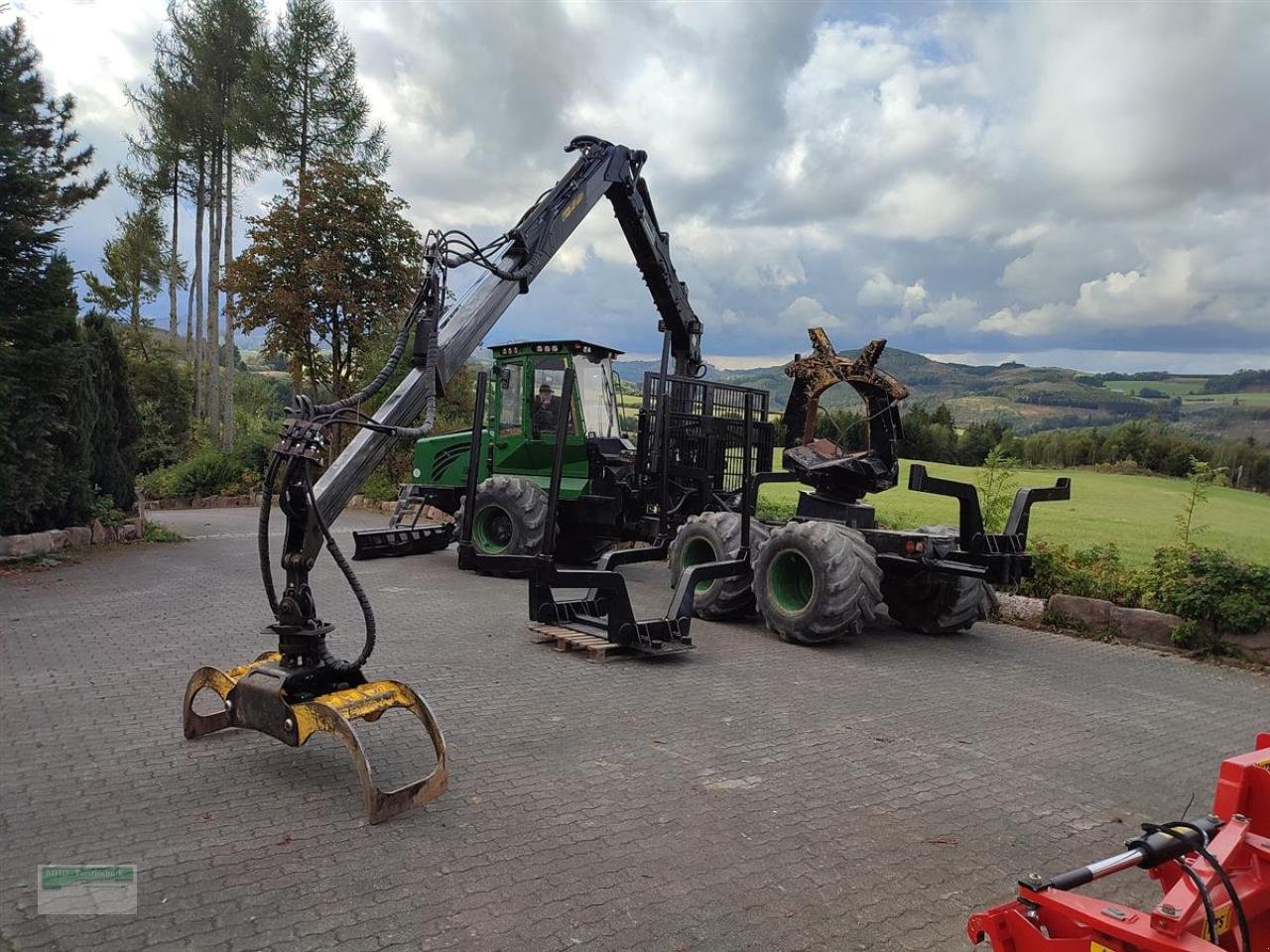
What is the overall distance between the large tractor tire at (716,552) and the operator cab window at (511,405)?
365 cm

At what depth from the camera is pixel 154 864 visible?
10.7 ft

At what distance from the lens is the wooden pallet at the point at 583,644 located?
675 cm

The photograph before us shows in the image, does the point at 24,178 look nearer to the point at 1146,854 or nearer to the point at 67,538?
the point at 67,538

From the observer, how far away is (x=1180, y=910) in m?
2.05

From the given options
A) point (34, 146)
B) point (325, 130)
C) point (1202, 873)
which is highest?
point (325, 130)

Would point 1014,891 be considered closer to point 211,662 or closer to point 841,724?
point 841,724

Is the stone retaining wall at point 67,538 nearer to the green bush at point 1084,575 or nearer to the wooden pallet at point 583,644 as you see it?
the wooden pallet at point 583,644

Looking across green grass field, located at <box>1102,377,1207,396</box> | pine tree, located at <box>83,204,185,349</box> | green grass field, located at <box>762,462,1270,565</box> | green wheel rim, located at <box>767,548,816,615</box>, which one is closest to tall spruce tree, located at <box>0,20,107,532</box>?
green wheel rim, located at <box>767,548,816,615</box>

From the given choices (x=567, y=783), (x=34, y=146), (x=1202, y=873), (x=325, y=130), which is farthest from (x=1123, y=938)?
(x=325, y=130)

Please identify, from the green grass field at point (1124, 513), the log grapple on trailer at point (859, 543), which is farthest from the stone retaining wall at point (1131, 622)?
the log grapple on trailer at point (859, 543)

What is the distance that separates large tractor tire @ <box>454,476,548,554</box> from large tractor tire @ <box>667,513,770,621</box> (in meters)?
2.24

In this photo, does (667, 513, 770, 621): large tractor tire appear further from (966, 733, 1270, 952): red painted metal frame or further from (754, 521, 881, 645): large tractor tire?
(966, 733, 1270, 952): red painted metal frame

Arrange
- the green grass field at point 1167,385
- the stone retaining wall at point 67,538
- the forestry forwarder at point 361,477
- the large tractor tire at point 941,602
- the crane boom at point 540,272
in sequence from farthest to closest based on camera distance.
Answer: the green grass field at point 1167,385 → the stone retaining wall at point 67,538 → the large tractor tire at point 941,602 → the crane boom at point 540,272 → the forestry forwarder at point 361,477

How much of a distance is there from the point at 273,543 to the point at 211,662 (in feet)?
25.3
